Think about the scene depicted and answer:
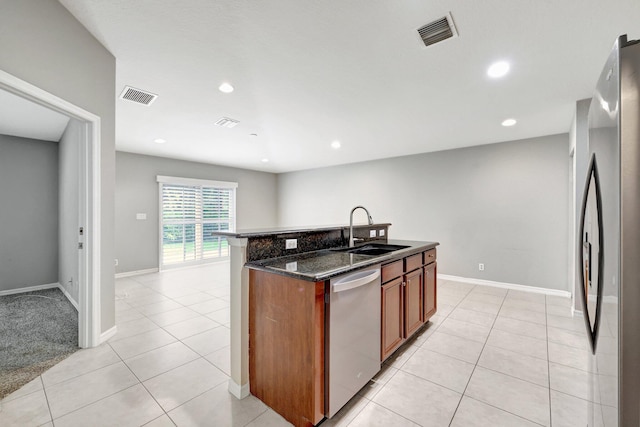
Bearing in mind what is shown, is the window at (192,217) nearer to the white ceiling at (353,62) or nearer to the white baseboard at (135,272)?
the white baseboard at (135,272)

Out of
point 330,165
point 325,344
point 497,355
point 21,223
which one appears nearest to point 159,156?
point 21,223

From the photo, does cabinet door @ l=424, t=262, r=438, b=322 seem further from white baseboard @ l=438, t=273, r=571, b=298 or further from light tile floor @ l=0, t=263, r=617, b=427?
white baseboard @ l=438, t=273, r=571, b=298

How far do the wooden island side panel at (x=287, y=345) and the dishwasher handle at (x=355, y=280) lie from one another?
10 centimetres

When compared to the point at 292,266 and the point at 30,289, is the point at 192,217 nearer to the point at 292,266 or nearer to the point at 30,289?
the point at 30,289

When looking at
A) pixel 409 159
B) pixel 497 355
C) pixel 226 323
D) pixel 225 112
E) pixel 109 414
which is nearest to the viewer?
pixel 109 414

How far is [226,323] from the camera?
3086mm

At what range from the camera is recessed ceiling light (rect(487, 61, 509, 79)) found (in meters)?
2.29

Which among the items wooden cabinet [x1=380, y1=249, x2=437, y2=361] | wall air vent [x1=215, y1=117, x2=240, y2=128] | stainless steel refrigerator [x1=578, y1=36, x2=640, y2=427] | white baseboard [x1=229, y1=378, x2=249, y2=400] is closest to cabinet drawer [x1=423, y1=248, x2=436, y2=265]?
wooden cabinet [x1=380, y1=249, x2=437, y2=361]

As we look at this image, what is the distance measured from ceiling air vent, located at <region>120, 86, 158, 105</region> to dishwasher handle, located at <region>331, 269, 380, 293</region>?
290 centimetres

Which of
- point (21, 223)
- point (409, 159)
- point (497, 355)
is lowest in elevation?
point (497, 355)

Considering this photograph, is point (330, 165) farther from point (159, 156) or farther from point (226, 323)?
point (226, 323)

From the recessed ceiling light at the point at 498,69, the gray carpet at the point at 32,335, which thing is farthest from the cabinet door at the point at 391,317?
the gray carpet at the point at 32,335

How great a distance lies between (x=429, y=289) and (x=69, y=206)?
4.92 metres

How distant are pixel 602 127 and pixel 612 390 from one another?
831 millimetres
